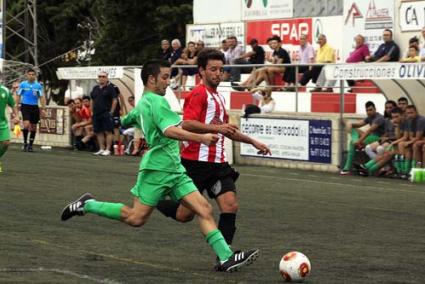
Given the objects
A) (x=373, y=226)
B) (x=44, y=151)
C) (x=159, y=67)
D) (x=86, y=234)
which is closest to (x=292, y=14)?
(x=44, y=151)

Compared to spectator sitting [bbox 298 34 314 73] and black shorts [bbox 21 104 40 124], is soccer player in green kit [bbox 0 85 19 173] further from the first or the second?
black shorts [bbox 21 104 40 124]

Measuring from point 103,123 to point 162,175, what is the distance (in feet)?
65.2

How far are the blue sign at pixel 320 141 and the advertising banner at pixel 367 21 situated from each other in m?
3.78

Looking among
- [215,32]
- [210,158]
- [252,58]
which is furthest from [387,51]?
[210,158]

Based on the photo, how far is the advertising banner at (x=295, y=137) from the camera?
25234 mm

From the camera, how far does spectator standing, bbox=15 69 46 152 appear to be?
102ft

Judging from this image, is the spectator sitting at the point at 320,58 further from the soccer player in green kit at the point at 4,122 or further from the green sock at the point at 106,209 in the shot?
the green sock at the point at 106,209

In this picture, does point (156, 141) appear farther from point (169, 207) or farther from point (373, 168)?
point (373, 168)

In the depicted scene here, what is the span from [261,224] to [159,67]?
15.3 ft

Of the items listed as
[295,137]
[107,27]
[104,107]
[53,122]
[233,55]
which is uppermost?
[107,27]

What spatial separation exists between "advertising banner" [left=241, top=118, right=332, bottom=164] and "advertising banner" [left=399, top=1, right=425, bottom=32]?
3838 millimetres

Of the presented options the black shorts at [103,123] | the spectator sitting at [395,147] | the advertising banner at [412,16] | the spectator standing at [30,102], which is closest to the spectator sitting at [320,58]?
the advertising banner at [412,16]

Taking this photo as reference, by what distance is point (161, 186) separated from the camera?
10.4m

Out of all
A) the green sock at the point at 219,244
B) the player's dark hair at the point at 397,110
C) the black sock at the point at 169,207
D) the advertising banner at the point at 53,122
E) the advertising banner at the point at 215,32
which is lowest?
the advertising banner at the point at 53,122
